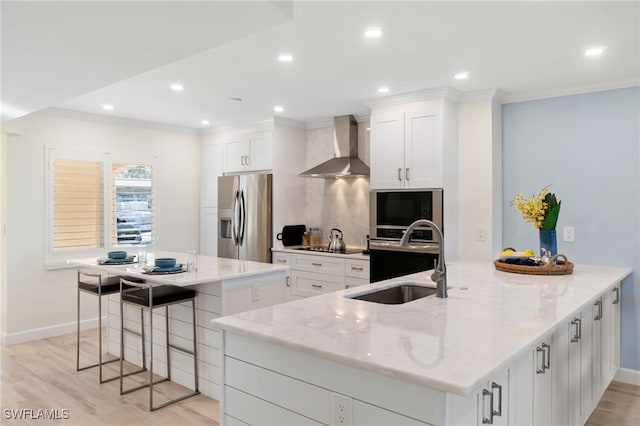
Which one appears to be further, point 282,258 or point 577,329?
point 282,258

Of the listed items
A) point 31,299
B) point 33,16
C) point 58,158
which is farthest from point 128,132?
point 33,16

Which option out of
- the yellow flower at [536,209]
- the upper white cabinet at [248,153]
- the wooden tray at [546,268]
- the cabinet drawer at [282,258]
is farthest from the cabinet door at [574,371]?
the upper white cabinet at [248,153]

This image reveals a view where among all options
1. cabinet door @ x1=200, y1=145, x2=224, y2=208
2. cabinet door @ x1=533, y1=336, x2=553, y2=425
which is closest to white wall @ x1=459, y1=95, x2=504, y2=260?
cabinet door @ x1=533, y1=336, x2=553, y2=425

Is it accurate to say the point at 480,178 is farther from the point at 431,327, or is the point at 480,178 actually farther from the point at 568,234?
the point at 431,327

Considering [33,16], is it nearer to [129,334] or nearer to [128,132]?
[129,334]

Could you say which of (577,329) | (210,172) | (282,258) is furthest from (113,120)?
(577,329)

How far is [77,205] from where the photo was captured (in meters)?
4.90

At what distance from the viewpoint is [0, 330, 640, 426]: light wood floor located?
282 cm

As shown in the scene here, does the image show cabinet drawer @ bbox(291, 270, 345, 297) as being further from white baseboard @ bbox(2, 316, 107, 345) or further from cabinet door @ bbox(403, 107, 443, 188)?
white baseboard @ bbox(2, 316, 107, 345)

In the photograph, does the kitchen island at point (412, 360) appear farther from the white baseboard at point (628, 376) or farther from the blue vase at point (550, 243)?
the white baseboard at point (628, 376)

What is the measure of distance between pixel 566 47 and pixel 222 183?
13.5 feet

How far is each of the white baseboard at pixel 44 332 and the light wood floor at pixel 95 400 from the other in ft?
1.63

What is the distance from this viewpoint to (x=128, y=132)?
538cm

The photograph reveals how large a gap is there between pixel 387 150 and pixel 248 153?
6.72 ft
